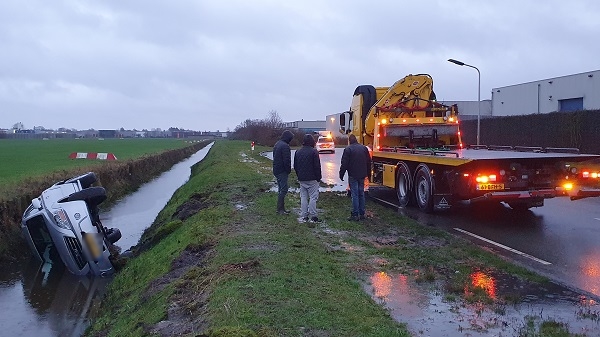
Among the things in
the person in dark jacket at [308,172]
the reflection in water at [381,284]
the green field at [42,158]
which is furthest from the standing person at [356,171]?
the green field at [42,158]

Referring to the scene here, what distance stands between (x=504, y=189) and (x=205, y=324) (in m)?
7.55

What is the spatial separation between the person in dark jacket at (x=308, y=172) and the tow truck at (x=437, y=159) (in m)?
2.70

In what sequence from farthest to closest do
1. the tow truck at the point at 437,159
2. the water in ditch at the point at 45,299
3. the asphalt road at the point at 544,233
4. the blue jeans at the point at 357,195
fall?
the blue jeans at the point at 357,195 → the tow truck at the point at 437,159 → the water in ditch at the point at 45,299 → the asphalt road at the point at 544,233

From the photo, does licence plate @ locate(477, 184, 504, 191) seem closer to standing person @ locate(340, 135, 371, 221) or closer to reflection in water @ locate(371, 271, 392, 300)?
standing person @ locate(340, 135, 371, 221)

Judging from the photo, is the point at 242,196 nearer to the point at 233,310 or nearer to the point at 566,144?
the point at 233,310

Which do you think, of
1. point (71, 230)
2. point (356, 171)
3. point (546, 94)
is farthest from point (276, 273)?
point (546, 94)

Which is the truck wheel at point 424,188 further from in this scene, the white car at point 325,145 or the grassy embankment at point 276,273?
the white car at point 325,145

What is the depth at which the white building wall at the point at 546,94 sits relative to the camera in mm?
42375

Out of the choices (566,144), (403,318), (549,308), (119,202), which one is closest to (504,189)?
(549,308)

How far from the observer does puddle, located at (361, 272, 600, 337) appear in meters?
5.69

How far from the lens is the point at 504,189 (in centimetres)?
1135

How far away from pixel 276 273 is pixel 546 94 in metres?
45.6

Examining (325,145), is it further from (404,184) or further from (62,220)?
(62,220)

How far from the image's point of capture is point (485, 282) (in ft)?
24.2
